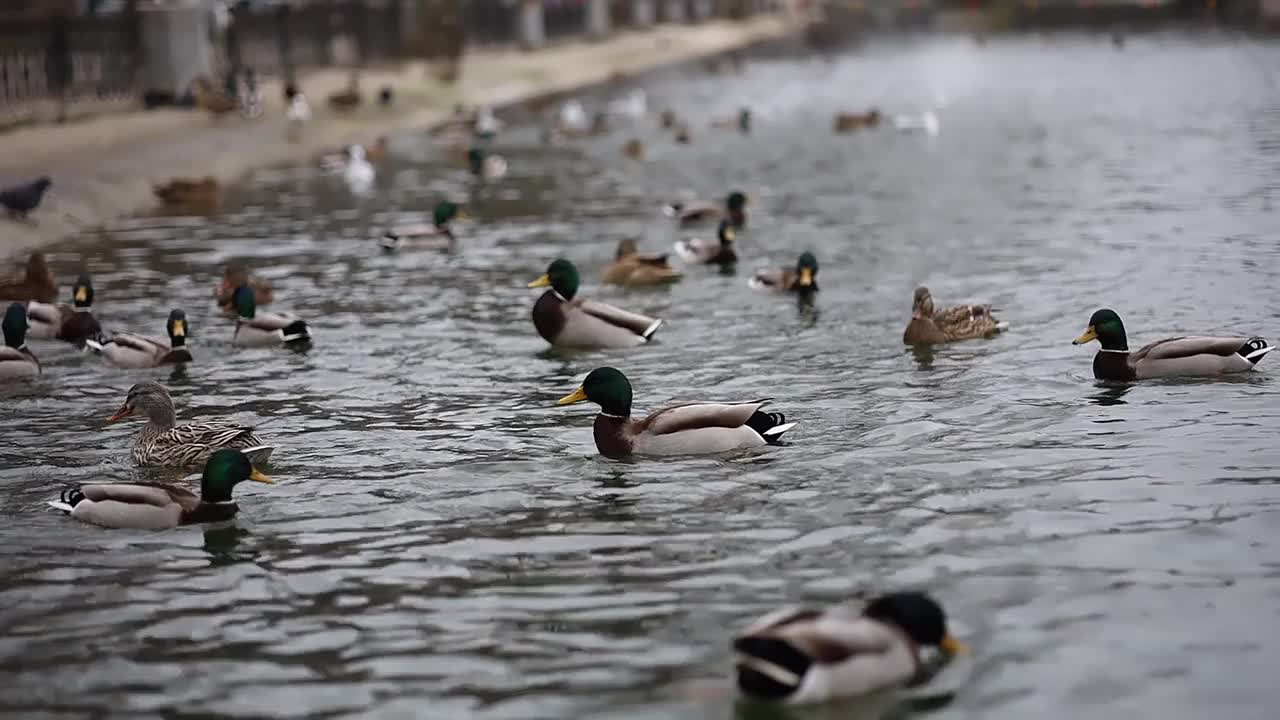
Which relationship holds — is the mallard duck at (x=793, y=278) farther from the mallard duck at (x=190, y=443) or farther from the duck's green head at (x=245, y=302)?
the mallard duck at (x=190, y=443)

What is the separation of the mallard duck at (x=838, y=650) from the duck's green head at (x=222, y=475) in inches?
161

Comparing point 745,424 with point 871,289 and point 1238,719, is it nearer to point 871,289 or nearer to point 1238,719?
Result: point 1238,719

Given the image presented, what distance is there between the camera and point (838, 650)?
27.0 feet

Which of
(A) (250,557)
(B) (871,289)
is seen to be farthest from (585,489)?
(B) (871,289)

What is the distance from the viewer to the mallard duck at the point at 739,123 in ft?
145

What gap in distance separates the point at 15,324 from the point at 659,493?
7.19 meters

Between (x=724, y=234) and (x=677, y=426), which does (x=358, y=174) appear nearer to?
Result: (x=724, y=234)

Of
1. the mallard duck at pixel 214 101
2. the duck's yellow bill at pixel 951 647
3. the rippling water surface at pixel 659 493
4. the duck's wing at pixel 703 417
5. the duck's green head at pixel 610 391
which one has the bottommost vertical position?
the rippling water surface at pixel 659 493

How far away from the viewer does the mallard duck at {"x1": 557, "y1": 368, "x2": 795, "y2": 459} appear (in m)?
12.7

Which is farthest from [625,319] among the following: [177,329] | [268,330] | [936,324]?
[177,329]

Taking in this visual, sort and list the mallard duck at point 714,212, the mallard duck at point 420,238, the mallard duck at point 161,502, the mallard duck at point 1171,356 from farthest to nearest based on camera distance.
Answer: the mallard duck at point 714,212 → the mallard duck at point 420,238 → the mallard duck at point 1171,356 → the mallard duck at point 161,502

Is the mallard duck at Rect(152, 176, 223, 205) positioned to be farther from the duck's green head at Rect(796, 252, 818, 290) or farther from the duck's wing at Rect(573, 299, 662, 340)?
the duck's wing at Rect(573, 299, 662, 340)

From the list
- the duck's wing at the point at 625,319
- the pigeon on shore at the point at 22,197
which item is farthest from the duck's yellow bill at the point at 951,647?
the pigeon on shore at the point at 22,197

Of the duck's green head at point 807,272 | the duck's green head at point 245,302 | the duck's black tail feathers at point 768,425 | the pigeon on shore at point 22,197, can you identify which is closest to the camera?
the duck's black tail feathers at point 768,425
